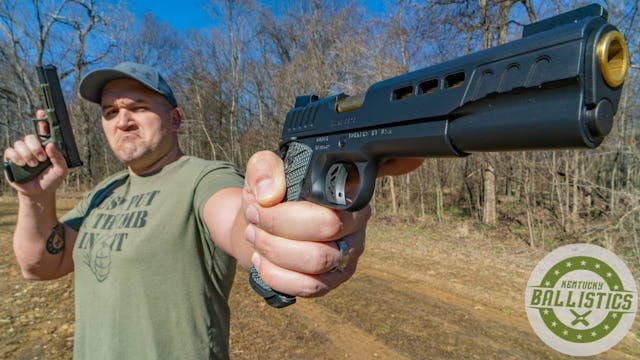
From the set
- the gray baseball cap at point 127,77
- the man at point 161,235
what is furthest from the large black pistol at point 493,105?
the gray baseball cap at point 127,77

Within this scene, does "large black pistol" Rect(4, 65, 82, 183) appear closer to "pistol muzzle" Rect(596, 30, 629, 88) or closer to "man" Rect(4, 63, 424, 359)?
"man" Rect(4, 63, 424, 359)

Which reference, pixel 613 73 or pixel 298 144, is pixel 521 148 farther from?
pixel 298 144

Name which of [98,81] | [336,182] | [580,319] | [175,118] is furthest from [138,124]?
[580,319]

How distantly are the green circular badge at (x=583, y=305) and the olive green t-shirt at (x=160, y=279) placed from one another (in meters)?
3.78

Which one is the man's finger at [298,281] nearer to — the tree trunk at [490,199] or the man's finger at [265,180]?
the man's finger at [265,180]

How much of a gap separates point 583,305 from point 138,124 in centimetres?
513

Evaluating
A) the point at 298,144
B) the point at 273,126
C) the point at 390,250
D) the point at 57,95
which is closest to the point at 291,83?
the point at 273,126

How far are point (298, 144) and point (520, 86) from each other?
2.98 ft

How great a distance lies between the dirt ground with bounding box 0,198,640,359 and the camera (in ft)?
11.9

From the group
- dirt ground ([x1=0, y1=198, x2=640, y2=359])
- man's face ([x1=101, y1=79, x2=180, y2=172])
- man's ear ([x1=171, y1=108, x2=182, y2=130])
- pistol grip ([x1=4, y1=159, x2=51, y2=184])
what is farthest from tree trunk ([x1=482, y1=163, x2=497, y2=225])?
pistol grip ([x1=4, y1=159, x2=51, y2=184])

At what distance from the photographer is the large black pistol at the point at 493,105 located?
2.42 ft

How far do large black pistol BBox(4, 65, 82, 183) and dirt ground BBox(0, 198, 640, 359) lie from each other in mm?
2503

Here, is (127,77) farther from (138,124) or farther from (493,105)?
(493,105)

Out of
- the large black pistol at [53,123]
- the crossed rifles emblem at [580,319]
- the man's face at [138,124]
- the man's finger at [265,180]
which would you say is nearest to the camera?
the man's finger at [265,180]
